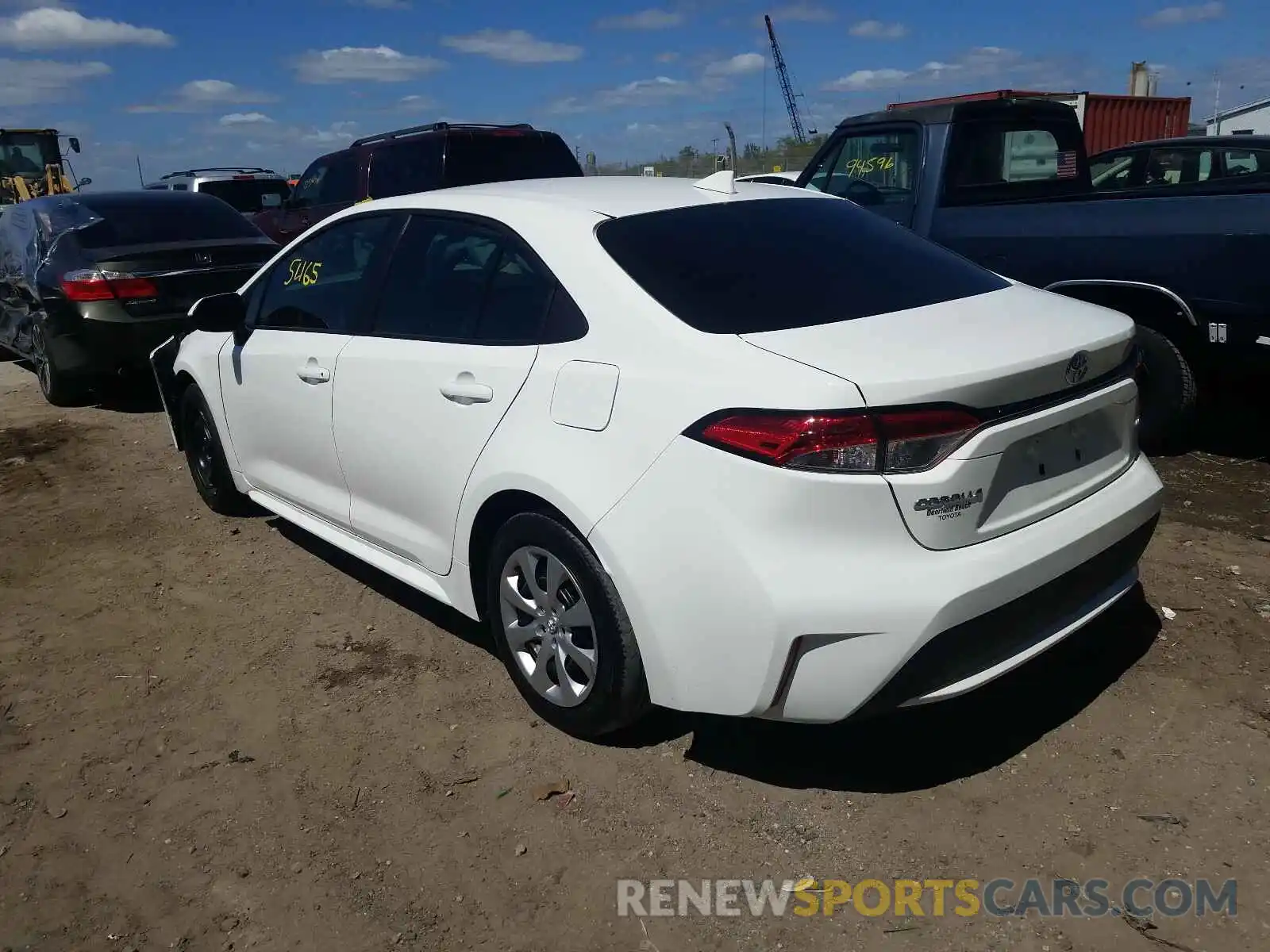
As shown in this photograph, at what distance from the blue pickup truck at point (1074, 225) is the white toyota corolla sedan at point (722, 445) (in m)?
0.64

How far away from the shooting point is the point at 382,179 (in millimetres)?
9570

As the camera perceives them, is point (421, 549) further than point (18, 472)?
No

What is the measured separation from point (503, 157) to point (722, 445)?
25.4ft

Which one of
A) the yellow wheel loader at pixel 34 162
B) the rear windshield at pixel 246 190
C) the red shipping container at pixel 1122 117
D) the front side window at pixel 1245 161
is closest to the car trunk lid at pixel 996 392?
the front side window at pixel 1245 161

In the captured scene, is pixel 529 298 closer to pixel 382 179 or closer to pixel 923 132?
pixel 923 132

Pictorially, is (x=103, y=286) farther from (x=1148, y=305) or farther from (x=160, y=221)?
(x=1148, y=305)

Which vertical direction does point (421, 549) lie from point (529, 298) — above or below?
below

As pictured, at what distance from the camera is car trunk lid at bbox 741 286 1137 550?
238 cm

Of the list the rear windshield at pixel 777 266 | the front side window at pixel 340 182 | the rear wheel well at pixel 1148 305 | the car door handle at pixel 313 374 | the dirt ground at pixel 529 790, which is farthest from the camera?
the front side window at pixel 340 182

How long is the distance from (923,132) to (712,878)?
4.98 meters

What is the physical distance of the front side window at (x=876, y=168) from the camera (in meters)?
6.20

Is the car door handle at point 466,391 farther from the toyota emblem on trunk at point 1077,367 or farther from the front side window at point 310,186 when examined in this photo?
the front side window at point 310,186

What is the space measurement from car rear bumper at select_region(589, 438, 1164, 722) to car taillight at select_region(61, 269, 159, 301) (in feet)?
19.3

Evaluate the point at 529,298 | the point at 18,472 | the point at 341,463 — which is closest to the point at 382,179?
the point at 18,472
